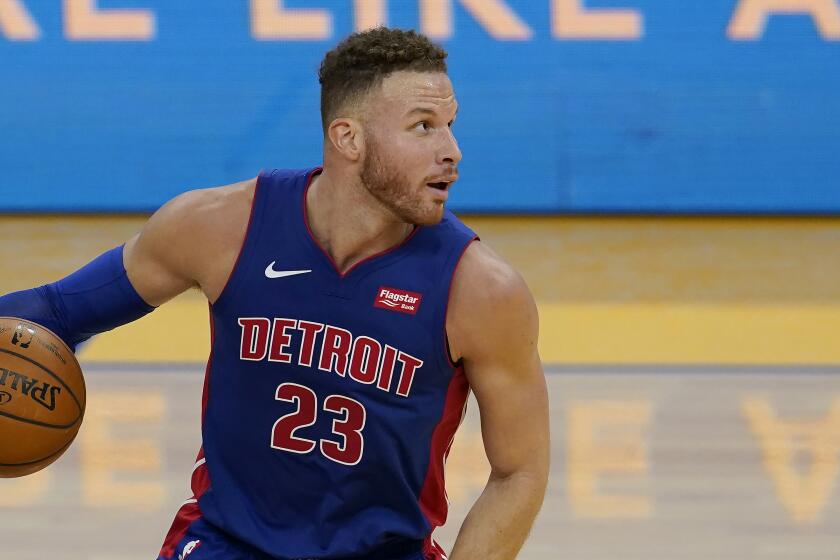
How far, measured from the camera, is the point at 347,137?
2150 millimetres

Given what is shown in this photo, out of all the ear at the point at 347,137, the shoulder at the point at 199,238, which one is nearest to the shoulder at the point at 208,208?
the shoulder at the point at 199,238

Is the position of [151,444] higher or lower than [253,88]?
lower

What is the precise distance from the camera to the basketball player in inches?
83.7

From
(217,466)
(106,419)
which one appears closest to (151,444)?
(106,419)

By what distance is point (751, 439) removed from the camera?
5.07m

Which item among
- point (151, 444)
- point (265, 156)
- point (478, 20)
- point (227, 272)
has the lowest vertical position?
point (151, 444)

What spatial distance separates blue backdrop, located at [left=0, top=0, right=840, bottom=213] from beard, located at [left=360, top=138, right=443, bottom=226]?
4.62 metres

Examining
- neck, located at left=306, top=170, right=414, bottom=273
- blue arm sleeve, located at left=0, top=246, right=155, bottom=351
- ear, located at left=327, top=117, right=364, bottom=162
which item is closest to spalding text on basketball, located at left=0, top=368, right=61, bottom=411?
blue arm sleeve, located at left=0, top=246, right=155, bottom=351

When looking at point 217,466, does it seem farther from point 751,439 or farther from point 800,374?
point 800,374

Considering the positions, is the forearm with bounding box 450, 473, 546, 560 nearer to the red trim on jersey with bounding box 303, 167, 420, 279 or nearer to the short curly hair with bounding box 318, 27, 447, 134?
the red trim on jersey with bounding box 303, 167, 420, 279

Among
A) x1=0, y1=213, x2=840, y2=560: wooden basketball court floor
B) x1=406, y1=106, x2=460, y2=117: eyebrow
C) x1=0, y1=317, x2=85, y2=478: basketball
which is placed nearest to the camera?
x1=406, y1=106, x2=460, y2=117: eyebrow

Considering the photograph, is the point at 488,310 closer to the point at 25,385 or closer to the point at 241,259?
the point at 241,259

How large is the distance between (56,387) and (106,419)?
3.00m

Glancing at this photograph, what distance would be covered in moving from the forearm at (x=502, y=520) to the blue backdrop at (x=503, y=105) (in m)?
4.59
